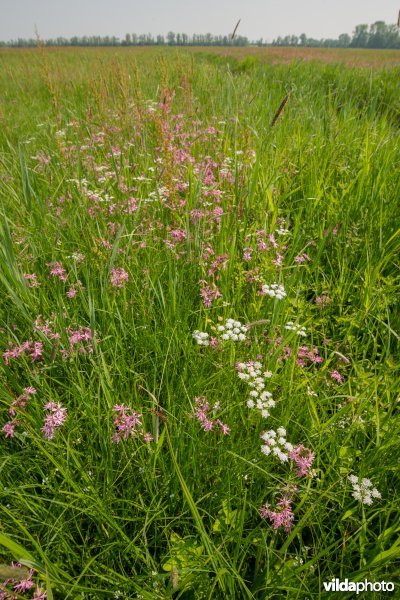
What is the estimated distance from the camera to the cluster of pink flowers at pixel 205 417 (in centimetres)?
142

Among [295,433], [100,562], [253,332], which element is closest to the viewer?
[100,562]

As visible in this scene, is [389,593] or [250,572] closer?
[389,593]

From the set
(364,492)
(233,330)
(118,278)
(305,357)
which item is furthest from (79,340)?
(364,492)

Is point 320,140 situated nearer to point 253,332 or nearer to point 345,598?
point 253,332

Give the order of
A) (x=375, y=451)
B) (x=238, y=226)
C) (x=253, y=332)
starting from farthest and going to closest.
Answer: (x=238, y=226)
(x=253, y=332)
(x=375, y=451)

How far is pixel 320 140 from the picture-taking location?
3848 mm

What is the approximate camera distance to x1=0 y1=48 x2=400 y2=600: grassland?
127 cm

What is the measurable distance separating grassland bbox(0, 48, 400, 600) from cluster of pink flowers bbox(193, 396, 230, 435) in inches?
0.5

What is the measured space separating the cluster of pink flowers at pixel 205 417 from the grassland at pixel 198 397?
0.05ft

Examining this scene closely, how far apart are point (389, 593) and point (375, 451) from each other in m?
0.46

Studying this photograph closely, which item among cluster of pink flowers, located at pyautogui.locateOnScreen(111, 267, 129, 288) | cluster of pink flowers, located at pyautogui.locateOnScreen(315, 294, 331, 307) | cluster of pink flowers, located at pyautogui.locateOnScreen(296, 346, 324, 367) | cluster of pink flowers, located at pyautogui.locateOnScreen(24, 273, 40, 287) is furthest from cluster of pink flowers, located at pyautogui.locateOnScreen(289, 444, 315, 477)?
cluster of pink flowers, located at pyautogui.locateOnScreen(24, 273, 40, 287)

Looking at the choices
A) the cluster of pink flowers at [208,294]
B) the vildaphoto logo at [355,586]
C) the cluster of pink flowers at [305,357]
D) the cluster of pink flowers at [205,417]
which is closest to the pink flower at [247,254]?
the cluster of pink flowers at [208,294]

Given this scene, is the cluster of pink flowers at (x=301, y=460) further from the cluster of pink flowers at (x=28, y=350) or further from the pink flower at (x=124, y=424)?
the cluster of pink flowers at (x=28, y=350)

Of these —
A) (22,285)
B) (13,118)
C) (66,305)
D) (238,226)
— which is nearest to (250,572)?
(66,305)
